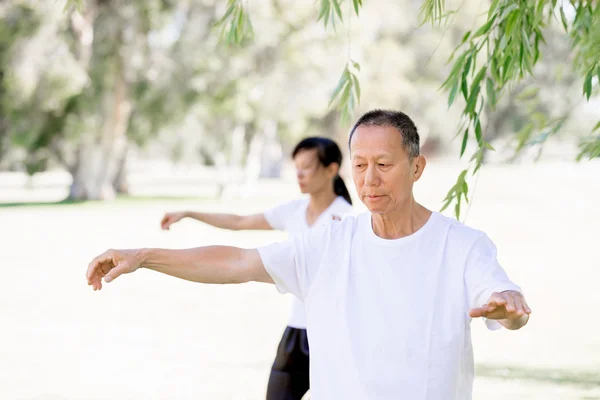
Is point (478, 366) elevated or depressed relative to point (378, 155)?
depressed

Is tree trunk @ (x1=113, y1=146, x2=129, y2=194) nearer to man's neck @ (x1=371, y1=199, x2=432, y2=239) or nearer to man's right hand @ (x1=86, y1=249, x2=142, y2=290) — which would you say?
man's right hand @ (x1=86, y1=249, x2=142, y2=290)

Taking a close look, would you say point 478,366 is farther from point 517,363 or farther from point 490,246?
point 490,246

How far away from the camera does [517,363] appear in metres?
8.62

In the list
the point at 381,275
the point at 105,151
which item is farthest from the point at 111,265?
the point at 105,151

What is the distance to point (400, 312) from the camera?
2783 millimetres

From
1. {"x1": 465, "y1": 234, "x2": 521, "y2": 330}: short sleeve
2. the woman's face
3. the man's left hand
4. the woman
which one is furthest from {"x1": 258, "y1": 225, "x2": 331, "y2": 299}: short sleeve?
the woman's face

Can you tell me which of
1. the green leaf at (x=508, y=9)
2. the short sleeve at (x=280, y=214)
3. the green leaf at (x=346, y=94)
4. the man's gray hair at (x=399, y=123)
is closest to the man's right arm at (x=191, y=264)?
the man's gray hair at (x=399, y=123)

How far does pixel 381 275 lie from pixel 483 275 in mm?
327

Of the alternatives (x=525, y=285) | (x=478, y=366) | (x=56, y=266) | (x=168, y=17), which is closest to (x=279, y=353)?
(x=478, y=366)

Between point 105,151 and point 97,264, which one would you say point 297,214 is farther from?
point 105,151

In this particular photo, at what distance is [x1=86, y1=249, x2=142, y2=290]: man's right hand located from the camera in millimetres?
2779

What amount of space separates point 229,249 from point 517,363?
20.4ft

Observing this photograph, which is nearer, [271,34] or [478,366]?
[478,366]

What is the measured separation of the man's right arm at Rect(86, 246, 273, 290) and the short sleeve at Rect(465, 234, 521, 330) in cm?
70
